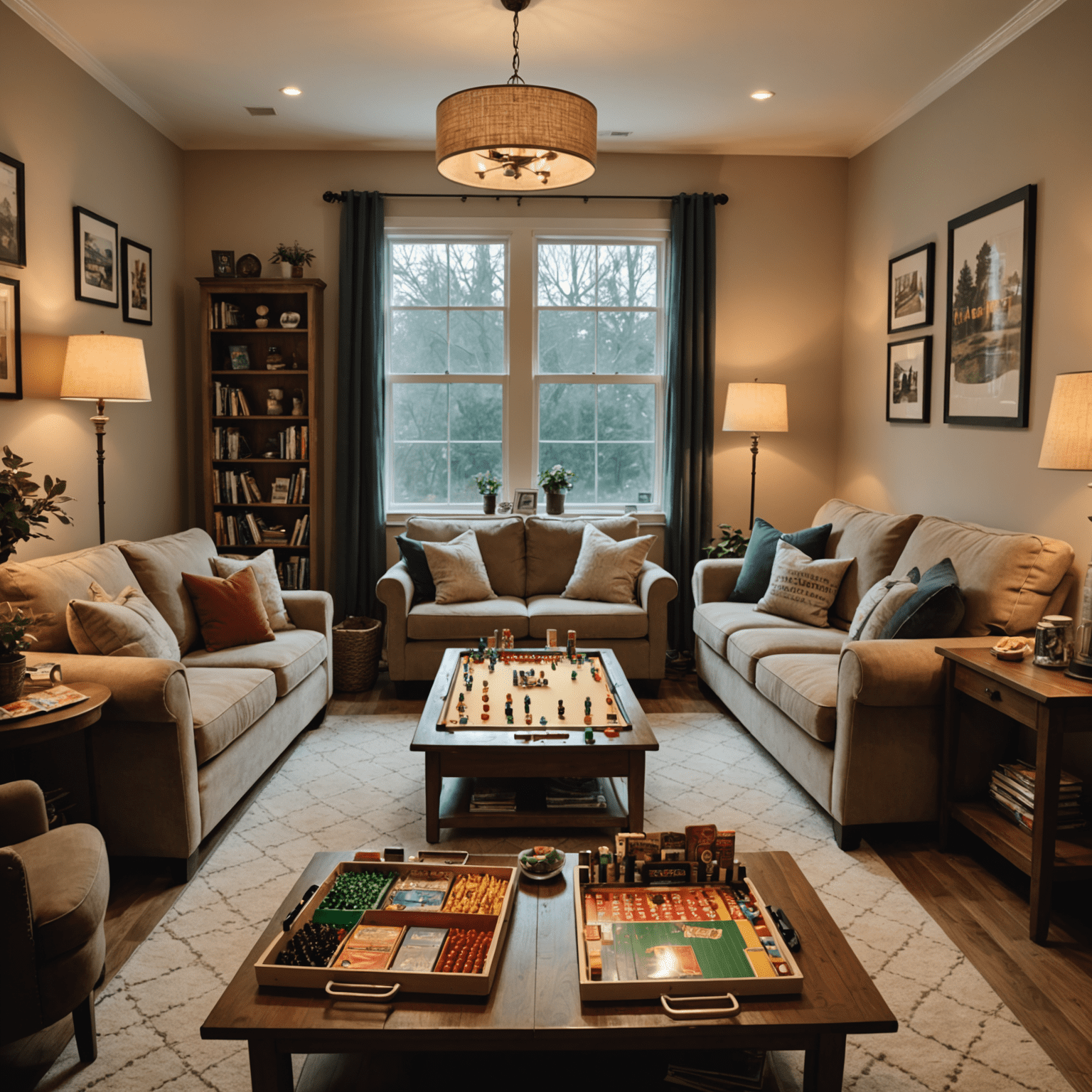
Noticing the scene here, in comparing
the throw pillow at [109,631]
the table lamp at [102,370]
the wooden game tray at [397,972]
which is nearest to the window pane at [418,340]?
the table lamp at [102,370]

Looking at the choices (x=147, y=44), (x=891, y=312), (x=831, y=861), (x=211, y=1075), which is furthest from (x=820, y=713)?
(x=147, y=44)

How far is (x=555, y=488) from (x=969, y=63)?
9.96 ft

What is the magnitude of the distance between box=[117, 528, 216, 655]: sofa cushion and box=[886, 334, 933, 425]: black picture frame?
3.61 m

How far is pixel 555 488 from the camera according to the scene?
5.71 metres

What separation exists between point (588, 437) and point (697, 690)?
5.83ft

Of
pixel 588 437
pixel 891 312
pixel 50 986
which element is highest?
pixel 891 312

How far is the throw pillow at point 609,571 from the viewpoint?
16.7 ft

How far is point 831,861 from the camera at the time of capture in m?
3.09

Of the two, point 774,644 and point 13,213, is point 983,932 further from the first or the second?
point 13,213

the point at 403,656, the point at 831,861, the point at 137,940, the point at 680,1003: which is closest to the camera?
the point at 680,1003

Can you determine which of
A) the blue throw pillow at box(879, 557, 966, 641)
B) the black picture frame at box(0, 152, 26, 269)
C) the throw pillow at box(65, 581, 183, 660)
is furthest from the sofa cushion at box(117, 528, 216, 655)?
the blue throw pillow at box(879, 557, 966, 641)

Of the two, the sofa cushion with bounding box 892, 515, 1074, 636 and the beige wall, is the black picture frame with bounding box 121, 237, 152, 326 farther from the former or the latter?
the sofa cushion with bounding box 892, 515, 1074, 636

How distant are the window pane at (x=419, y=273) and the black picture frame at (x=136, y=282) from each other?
1442 mm

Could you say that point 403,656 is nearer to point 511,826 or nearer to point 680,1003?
point 511,826
